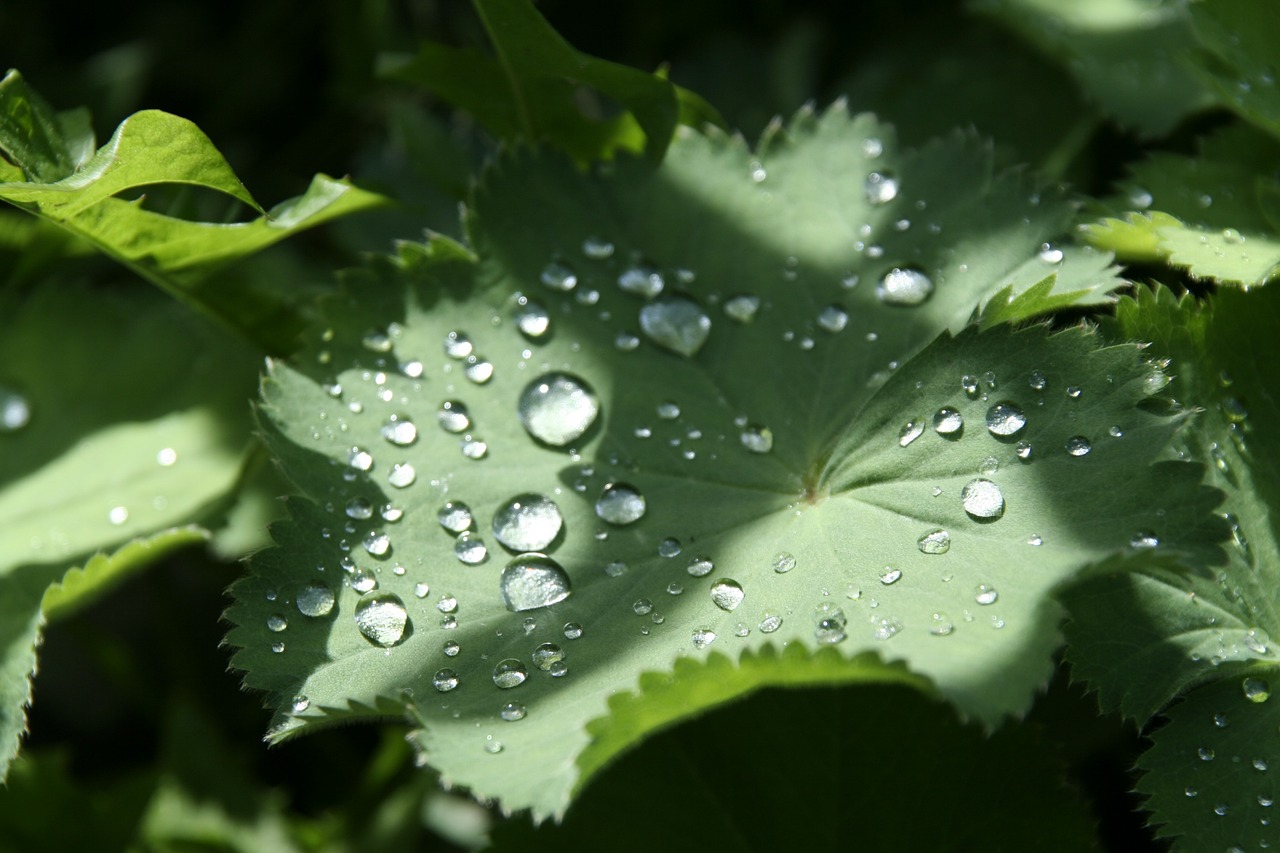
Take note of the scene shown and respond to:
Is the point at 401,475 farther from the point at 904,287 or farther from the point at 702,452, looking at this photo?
the point at 904,287

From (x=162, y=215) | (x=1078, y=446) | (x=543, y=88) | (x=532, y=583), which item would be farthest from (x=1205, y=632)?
(x=162, y=215)

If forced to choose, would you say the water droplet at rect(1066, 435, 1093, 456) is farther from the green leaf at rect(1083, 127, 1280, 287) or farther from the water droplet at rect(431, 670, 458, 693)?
the water droplet at rect(431, 670, 458, 693)

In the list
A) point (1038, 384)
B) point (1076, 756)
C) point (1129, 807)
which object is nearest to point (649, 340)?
point (1038, 384)

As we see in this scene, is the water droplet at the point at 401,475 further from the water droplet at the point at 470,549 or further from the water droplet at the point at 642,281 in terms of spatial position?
the water droplet at the point at 642,281

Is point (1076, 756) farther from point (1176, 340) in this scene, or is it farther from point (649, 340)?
point (649, 340)

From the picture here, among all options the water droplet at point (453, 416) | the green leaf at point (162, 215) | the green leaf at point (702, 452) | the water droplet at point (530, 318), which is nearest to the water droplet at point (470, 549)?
the green leaf at point (702, 452)
